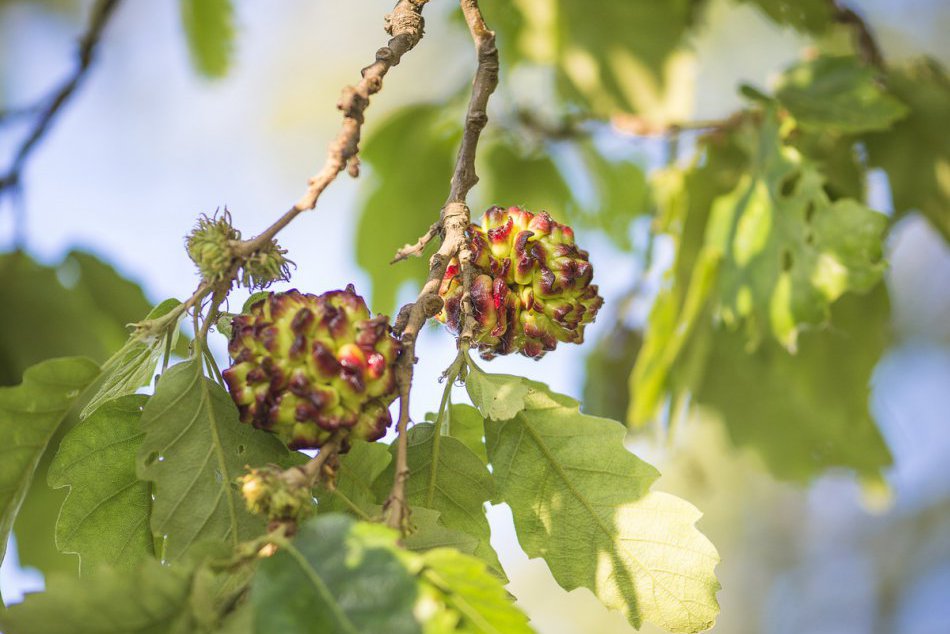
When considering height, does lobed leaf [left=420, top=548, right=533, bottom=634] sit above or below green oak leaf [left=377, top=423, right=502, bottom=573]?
below

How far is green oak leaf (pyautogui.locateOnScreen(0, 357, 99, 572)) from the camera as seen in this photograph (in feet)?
3.99

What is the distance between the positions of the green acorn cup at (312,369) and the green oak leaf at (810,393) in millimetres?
1446

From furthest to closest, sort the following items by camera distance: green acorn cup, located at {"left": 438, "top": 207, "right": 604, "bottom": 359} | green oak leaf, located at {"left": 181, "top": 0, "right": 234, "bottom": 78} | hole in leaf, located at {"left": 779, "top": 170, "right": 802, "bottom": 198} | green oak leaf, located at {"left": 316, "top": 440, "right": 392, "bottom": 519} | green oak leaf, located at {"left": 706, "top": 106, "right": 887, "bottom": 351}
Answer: green oak leaf, located at {"left": 181, "top": 0, "right": 234, "bottom": 78} → hole in leaf, located at {"left": 779, "top": 170, "right": 802, "bottom": 198} → green oak leaf, located at {"left": 706, "top": 106, "right": 887, "bottom": 351} → green acorn cup, located at {"left": 438, "top": 207, "right": 604, "bottom": 359} → green oak leaf, located at {"left": 316, "top": 440, "right": 392, "bottom": 519}

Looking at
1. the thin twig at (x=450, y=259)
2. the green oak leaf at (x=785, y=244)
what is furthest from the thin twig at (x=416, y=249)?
the green oak leaf at (x=785, y=244)

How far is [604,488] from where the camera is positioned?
1.30 metres

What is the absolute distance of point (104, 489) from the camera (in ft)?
4.20

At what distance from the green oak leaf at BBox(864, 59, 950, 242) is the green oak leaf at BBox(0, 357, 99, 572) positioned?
1.89 m

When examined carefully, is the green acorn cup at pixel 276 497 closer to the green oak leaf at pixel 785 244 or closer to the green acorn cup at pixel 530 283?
the green acorn cup at pixel 530 283

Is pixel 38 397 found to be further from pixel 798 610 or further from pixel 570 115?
pixel 798 610

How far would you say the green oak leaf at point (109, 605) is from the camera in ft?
3.07

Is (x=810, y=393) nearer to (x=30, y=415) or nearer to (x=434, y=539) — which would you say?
(x=434, y=539)

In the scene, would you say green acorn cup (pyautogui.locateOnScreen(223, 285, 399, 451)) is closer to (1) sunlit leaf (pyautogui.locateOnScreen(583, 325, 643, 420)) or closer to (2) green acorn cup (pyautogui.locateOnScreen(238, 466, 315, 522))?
(2) green acorn cup (pyautogui.locateOnScreen(238, 466, 315, 522))

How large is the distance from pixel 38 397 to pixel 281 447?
32 centimetres

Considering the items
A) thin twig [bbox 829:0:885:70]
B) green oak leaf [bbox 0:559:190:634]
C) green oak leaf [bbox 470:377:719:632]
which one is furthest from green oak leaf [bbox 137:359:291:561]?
thin twig [bbox 829:0:885:70]
